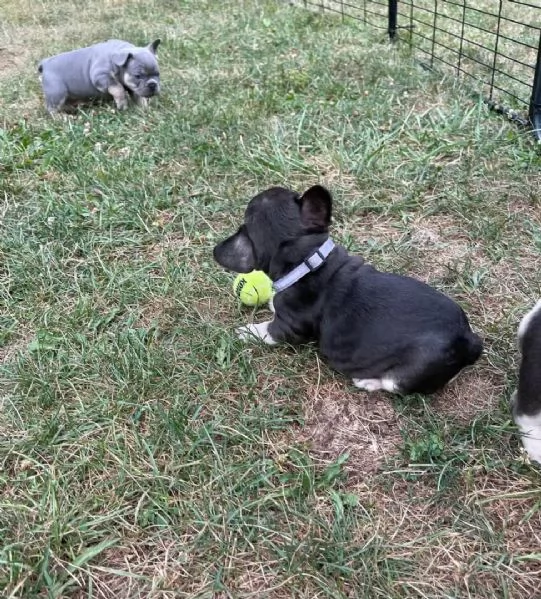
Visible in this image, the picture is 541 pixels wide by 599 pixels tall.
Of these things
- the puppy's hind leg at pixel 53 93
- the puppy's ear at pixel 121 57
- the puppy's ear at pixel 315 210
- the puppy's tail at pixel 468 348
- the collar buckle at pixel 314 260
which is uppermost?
the puppy's ear at pixel 315 210

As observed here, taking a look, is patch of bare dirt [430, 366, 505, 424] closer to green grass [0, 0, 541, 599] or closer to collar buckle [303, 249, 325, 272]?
green grass [0, 0, 541, 599]

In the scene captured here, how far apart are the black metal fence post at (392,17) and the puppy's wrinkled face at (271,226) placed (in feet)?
16.3

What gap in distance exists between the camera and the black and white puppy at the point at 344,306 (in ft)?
8.35

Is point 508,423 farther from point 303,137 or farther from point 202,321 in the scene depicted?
point 303,137

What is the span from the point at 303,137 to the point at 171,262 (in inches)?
68.9

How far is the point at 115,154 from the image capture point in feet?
15.9

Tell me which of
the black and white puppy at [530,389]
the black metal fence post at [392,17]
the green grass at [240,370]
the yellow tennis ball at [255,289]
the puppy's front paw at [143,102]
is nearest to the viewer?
the green grass at [240,370]

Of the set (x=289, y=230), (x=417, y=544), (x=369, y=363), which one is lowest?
(x=417, y=544)

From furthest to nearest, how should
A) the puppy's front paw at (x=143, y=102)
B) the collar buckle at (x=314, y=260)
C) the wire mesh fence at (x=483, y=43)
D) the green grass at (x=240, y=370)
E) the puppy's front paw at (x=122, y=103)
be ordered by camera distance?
the puppy's front paw at (x=122, y=103)
the puppy's front paw at (x=143, y=102)
the wire mesh fence at (x=483, y=43)
the collar buckle at (x=314, y=260)
the green grass at (x=240, y=370)

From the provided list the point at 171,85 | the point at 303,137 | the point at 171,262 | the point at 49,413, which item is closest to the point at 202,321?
the point at 171,262

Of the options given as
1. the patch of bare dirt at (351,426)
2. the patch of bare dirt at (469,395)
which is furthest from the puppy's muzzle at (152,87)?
the patch of bare dirt at (469,395)

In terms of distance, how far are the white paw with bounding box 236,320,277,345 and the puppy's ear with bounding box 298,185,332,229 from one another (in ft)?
2.00

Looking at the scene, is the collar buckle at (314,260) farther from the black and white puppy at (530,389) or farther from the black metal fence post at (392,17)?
the black metal fence post at (392,17)

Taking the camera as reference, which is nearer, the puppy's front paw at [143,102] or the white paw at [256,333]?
the white paw at [256,333]
